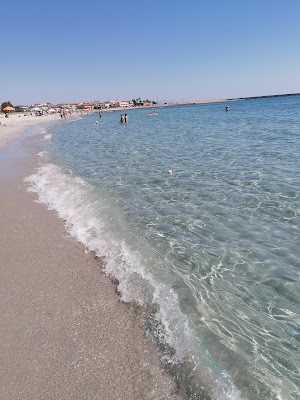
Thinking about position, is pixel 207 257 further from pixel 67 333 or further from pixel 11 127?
pixel 11 127

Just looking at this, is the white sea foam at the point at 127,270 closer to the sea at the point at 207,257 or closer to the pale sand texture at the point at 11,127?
the sea at the point at 207,257

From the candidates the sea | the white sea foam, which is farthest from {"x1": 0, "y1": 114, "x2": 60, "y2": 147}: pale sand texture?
the sea

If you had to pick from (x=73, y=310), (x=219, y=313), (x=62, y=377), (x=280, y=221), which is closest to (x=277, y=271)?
(x=219, y=313)

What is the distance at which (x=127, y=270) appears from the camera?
6.26 m

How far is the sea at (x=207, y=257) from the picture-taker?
13.3 feet

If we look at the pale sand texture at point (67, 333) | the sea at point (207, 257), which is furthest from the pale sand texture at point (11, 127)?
the pale sand texture at point (67, 333)

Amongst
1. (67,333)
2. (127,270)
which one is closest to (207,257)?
(127,270)

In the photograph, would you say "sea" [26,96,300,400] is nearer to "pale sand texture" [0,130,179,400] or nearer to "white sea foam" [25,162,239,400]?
"white sea foam" [25,162,239,400]

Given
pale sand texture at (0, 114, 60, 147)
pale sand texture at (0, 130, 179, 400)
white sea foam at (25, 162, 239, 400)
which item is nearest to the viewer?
pale sand texture at (0, 130, 179, 400)

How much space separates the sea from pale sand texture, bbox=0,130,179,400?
299 millimetres

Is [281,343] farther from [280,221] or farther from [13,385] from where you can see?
[280,221]

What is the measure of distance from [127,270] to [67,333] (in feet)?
6.22

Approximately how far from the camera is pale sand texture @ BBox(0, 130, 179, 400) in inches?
147

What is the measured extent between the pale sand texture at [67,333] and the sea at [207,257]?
0.98 ft
